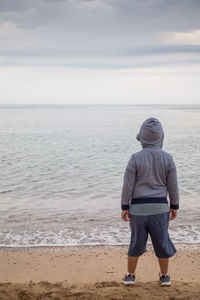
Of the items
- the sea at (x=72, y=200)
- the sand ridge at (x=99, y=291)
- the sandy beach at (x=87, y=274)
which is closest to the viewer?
the sand ridge at (x=99, y=291)

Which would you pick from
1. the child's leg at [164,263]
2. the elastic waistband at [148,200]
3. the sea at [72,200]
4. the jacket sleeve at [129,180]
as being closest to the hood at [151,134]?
the jacket sleeve at [129,180]

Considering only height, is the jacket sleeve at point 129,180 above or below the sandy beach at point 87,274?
above

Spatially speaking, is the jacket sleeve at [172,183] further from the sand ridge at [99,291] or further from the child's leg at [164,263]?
the sand ridge at [99,291]

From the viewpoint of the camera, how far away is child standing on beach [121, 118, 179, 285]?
3.91 m

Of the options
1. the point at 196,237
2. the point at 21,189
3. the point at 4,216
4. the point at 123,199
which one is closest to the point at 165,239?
the point at 123,199

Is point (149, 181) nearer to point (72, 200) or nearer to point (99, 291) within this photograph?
point (99, 291)

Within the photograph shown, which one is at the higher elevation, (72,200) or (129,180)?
(129,180)

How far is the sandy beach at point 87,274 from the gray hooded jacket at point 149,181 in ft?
3.09

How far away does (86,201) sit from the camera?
9.73 meters

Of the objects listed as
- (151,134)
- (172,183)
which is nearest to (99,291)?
(172,183)

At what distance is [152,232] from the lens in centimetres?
398

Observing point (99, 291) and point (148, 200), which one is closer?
point (148, 200)

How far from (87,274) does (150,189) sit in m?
2.06

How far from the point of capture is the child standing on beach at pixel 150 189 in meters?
3.91
